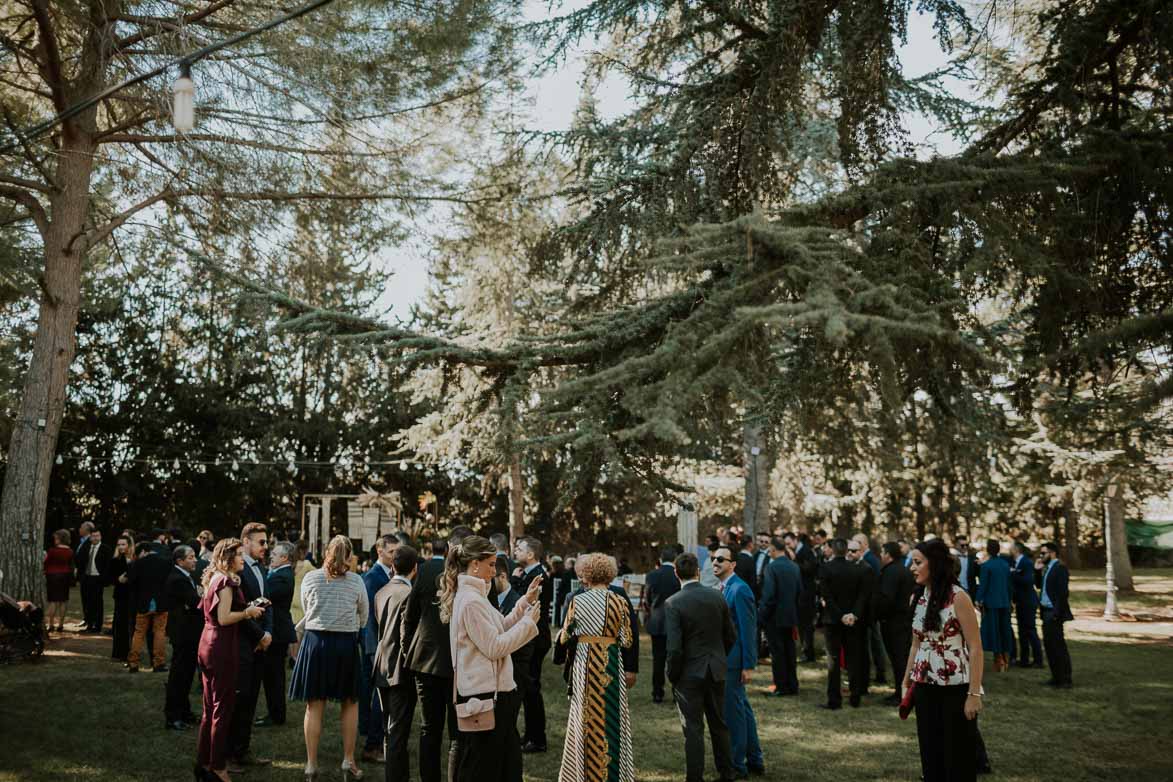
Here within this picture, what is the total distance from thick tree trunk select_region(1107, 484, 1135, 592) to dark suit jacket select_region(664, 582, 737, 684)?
15.3 m

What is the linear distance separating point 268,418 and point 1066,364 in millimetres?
30544

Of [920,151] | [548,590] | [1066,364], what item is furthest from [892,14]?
[548,590]

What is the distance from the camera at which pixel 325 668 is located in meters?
6.24

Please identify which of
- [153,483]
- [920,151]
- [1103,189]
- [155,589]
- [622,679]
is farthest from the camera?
[153,483]

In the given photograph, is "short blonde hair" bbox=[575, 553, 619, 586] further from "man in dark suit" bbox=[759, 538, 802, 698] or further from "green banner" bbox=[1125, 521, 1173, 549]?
"green banner" bbox=[1125, 521, 1173, 549]

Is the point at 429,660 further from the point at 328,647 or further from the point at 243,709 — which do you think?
the point at 243,709

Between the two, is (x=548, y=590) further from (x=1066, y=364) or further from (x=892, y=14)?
(x=892, y=14)

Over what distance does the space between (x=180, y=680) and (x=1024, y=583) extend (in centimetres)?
1019

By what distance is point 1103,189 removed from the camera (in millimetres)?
6590

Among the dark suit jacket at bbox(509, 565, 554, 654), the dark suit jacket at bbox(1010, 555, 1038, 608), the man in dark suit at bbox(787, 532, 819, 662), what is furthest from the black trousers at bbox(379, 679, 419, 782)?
the dark suit jacket at bbox(1010, 555, 1038, 608)

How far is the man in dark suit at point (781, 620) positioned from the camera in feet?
32.5

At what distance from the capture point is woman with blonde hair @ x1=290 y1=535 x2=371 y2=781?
6.23 metres

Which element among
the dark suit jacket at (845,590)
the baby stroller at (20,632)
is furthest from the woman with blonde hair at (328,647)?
the baby stroller at (20,632)

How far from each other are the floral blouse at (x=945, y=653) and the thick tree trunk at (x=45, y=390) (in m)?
12.5
